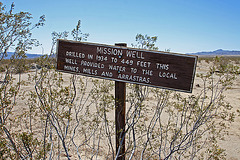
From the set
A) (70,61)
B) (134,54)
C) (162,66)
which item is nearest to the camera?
(162,66)

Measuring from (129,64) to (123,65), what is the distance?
92 millimetres

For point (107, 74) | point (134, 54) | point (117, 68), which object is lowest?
point (107, 74)

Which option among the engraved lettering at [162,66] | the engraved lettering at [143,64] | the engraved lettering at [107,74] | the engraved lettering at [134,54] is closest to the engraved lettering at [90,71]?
the engraved lettering at [107,74]

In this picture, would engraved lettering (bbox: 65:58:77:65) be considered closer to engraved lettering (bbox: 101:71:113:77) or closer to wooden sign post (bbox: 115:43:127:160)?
engraved lettering (bbox: 101:71:113:77)

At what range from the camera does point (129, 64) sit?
8.91 feet

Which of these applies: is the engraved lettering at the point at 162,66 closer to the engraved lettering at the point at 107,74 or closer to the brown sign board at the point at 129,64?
the brown sign board at the point at 129,64

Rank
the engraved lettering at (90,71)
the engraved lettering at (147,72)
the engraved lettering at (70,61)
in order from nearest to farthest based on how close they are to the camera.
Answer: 1. the engraved lettering at (147,72)
2. the engraved lettering at (90,71)
3. the engraved lettering at (70,61)

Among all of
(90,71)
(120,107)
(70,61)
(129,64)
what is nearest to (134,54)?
(129,64)

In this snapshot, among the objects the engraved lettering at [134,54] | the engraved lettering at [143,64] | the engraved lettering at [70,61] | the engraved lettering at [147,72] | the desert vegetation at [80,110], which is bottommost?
the desert vegetation at [80,110]

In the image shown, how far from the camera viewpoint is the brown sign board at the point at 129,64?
8.18 feet

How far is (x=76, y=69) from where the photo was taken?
9.83 ft

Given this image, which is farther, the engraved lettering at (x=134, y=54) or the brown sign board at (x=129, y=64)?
the engraved lettering at (x=134, y=54)

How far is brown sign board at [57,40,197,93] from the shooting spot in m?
2.49

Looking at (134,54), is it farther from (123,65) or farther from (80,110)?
(80,110)
